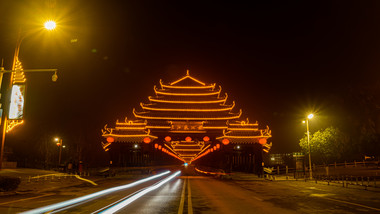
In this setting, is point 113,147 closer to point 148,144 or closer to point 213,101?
point 148,144

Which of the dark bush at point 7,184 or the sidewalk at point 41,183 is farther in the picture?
the sidewalk at point 41,183

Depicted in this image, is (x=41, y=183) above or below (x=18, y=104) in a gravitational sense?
below

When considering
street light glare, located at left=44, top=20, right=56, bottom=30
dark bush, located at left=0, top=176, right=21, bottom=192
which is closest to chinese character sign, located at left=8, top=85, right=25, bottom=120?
dark bush, located at left=0, top=176, right=21, bottom=192

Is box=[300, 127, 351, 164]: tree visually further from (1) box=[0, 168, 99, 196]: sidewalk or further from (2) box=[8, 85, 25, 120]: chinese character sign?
(2) box=[8, 85, 25, 120]: chinese character sign

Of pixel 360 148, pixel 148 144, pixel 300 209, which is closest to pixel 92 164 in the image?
pixel 148 144

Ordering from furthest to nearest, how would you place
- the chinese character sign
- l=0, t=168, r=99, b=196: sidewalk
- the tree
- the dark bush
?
the tree → the chinese character sign → l=0, t=168, r=99, b=196: sidewalk → the dark bush

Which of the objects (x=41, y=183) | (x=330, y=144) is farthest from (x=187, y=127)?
(x=41, y=183)

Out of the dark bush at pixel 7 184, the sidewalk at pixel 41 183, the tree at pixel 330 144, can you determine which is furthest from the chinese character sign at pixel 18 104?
the tree at pixel 330 144

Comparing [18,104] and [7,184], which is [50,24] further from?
[7,184]

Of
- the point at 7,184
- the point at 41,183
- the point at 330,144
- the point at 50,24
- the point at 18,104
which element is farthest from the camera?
the point at 330,144

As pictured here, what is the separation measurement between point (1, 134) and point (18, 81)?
556 centimetres

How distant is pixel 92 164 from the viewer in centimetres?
6378

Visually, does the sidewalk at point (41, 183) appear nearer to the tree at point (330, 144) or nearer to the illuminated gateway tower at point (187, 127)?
the illuminated gateway tower at point (187, 127)

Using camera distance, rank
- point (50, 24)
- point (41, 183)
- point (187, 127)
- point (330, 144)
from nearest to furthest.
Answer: point (50, 24) < point (41, 183) < point (330, 144) < point (187, 127)
